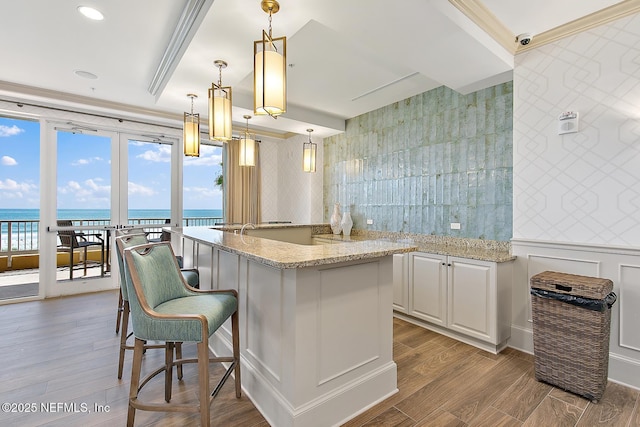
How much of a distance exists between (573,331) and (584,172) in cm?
126

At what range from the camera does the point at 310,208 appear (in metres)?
5.33

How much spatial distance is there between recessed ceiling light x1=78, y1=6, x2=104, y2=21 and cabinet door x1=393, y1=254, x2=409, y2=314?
3.49 m

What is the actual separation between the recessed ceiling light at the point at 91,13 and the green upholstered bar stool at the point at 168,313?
1.86 meters

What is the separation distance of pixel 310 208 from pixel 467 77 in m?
3.24

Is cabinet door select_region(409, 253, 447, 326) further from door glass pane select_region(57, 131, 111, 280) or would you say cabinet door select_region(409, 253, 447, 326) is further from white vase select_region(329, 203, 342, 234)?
door glass pane select_region(57, 131, 111, 280)

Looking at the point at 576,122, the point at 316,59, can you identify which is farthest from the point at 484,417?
the point at 316,59

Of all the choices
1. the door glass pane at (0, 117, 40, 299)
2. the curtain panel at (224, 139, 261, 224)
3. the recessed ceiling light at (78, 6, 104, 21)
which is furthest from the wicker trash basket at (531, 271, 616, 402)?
the door glass pane at (0, 117, 40, 299)

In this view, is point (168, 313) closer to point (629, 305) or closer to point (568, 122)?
point (629, 305)

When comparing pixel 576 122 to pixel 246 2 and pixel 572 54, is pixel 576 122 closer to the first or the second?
pixel 572 54

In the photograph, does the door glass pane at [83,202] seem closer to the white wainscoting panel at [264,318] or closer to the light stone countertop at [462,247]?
the white wainscoting panel at [264,318]

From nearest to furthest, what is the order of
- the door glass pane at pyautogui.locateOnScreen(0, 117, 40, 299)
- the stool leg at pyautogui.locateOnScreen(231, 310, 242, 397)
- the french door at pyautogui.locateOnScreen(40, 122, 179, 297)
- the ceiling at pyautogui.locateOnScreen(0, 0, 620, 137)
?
the stool leg at pyautogui.locateOnScreen(231, 310, 242, 397) < the ceiling at pyautogui.locateOnScreen(0, 0, 620, 137) < the french door at pyautogui.locateOnScreen(40, 122, 179, 297) < the door glass pane at pyautogui.locateOnScreen(0, 117, 40, 299)

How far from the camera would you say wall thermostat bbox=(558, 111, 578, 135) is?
7.70 feet

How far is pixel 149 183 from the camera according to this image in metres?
4.76

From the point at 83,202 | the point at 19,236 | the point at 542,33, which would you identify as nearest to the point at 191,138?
the point at 83,202
